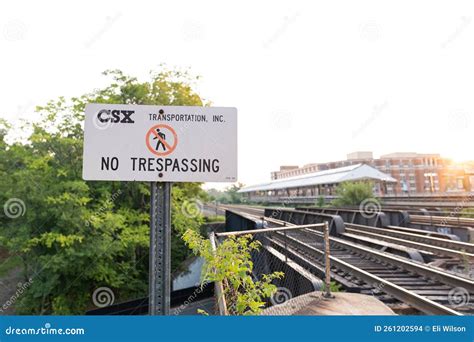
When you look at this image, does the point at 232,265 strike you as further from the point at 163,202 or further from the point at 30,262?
the point at 30,262

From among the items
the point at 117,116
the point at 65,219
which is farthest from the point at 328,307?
the point at 65,219

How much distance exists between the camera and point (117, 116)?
2.10 meters

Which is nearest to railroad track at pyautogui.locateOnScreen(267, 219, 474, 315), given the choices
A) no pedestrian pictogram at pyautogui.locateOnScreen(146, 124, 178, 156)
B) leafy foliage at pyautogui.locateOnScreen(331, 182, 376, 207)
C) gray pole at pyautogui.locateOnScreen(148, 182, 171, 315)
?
gray pole at pyautogui.locateOnScreen(148, 182, 171, 315)

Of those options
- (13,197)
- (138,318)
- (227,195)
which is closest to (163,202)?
(138,318)

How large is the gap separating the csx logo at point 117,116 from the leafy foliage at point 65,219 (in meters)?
9.74

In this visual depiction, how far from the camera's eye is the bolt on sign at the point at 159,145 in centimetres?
208

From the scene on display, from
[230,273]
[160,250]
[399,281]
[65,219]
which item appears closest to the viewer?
[160,250]

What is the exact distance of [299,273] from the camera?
5.46 metres

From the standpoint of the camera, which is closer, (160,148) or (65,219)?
(160,148)

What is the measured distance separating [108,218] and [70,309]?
211 inches

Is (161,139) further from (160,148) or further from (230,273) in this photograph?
(230,273)

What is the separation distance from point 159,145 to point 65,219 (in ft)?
35.3

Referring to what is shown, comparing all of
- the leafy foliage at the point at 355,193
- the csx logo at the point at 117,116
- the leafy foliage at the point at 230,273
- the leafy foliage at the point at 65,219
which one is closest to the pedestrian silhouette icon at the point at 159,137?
the csx logo at the point at 117,116

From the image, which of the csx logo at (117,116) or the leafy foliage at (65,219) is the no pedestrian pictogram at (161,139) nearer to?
the csx logo at (117,116)
